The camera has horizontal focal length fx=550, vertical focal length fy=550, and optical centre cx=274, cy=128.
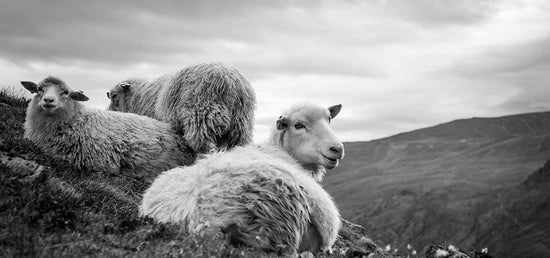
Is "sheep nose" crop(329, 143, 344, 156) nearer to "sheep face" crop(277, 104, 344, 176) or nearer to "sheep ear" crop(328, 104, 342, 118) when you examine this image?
"sheep face" crop(277, 104, 344, 176)

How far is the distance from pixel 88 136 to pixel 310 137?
5.26 metres

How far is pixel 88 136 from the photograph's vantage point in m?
12.5

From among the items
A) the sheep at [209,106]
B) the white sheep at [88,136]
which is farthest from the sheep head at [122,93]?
the white sheep at [88,136]

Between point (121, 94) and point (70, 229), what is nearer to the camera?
point (70, 229)

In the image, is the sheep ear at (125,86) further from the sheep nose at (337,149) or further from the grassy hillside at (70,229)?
the sheep nose at (337,149)

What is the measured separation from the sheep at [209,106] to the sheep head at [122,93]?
81.0 inches

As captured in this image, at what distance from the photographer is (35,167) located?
7680 millimetres

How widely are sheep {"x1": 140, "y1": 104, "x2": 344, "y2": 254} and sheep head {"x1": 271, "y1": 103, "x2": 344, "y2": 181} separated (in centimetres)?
198

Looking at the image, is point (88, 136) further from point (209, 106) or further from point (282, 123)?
point (282, 123)

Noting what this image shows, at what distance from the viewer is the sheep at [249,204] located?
684 cm

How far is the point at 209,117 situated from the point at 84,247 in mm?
7967

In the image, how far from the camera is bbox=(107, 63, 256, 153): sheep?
13.4m

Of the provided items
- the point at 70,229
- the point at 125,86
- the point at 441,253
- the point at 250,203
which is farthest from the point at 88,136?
the point at 441,253

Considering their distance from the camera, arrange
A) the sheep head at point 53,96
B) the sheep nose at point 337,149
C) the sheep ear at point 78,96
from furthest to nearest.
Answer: the sheep ear at point 78,96 → the sheep head at point 53,96 → the sheep nose at point 337,149
